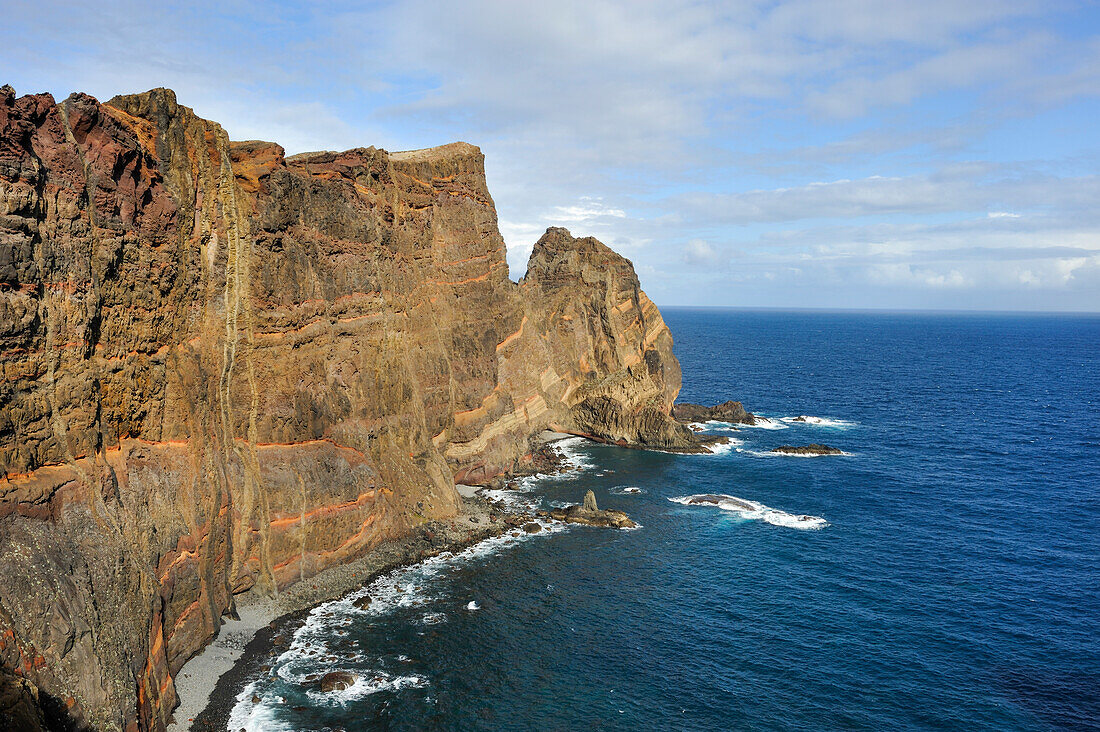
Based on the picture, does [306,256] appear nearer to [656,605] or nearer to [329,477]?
[329,477]

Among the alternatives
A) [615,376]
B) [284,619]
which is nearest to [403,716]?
[284,619]

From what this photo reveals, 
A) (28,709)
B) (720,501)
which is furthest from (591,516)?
(28,709)

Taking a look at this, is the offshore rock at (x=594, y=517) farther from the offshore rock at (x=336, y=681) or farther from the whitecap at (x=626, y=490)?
the offshore rock at (x=336, y=681)

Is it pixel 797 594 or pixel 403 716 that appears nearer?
pixel 403 716

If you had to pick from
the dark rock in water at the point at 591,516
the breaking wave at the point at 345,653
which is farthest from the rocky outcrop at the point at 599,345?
the breaking wave at the point at 345,653

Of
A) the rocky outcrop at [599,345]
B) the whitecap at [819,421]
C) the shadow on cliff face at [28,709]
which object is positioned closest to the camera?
the shadow on cliff face at [28,709]
